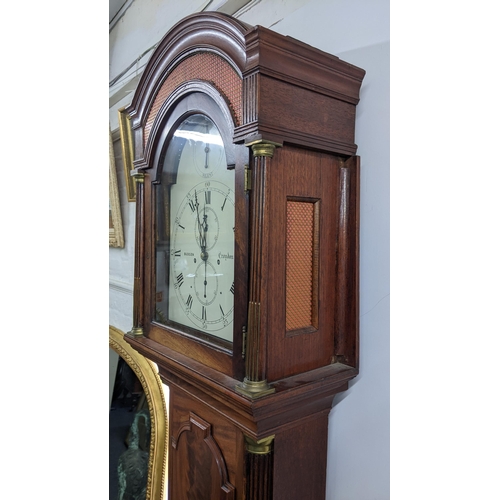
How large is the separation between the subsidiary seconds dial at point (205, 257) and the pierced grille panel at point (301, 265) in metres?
0.09

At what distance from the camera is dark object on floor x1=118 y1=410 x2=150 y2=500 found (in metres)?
1.42

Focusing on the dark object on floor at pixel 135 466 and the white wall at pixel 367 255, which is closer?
the white wall at pixel 367 255

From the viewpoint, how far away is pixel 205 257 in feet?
2.28

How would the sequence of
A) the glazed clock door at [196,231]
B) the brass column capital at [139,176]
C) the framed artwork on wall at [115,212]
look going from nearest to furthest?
the glazed clock door at [196,231], the brass column capital at [139,176], the framed artwork on wall at [115,212]

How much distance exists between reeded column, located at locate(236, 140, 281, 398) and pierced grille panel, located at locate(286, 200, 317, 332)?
0.06 metres

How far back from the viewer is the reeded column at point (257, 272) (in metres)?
0.54

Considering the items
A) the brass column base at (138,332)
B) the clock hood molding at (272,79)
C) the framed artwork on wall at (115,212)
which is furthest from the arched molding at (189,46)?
the framed artwork on wall at (115,212)

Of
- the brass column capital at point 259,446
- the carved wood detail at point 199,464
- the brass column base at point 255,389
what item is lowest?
the carved wood detail at point 199,464

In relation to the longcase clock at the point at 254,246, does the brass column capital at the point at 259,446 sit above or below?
below

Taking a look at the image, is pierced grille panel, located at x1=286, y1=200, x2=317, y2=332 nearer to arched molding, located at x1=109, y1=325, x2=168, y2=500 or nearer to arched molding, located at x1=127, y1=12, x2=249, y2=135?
arched molding, located at x1=127, y1=12, x2=249, y2=135

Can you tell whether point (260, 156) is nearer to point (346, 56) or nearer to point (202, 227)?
point (202, 227)

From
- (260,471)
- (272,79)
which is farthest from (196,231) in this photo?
(260,471)

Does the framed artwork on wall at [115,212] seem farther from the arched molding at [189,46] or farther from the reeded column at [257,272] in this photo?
the reeded column at [257,272]

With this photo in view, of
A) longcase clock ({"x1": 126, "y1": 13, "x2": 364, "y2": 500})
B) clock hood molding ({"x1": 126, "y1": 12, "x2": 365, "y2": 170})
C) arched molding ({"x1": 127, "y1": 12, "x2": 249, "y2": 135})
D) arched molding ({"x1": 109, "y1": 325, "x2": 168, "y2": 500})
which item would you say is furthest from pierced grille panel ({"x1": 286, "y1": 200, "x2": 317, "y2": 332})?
arched molding ({"x1": 109, "y1": 325, "x2": 168, "y2": 500})
